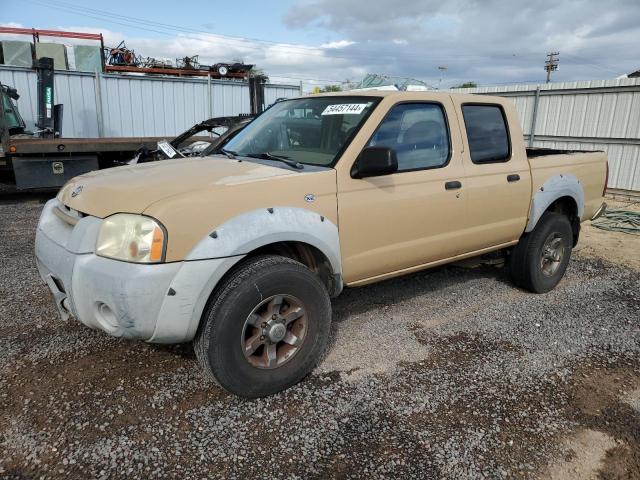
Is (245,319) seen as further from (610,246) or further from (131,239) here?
(610,246)

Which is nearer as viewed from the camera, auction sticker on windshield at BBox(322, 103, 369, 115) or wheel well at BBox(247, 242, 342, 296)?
wheel well at BBox(247, 242, 342, 296)

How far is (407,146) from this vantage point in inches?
145

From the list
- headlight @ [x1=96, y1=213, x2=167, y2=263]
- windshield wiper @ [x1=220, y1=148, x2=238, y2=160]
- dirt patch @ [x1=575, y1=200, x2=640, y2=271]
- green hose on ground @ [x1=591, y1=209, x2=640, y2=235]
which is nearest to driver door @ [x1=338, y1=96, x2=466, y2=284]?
windshield wiper @ [x1=220, y1=148, x2=238, y2=160]

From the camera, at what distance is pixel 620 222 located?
29.0 ft

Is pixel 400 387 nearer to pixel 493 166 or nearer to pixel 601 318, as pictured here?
pixel 493 166

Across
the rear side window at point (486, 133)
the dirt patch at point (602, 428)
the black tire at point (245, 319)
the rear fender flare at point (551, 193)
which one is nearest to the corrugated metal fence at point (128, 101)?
the rear side window at point (486, 133)

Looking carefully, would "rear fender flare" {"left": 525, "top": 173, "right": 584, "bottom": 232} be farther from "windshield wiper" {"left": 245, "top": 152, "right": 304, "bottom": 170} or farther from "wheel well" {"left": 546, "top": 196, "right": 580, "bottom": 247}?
"windshield wiper" {"left": 245, "top": 152, "right": 304, "bottom": 170}

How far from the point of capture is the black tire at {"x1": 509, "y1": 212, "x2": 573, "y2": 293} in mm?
4719

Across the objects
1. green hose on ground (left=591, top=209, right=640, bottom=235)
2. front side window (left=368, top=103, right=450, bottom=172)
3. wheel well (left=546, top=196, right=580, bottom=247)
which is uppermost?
front side window (left=368, top=103, right=450, bottom=172)

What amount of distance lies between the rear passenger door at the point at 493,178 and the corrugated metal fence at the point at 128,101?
1350cm

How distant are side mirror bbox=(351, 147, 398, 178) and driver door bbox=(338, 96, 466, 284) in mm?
114

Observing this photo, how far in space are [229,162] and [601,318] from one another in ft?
11.5

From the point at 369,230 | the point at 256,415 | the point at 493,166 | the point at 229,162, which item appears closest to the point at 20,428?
the point at 256,415

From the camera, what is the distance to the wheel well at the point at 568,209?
Result: 5016 mm
